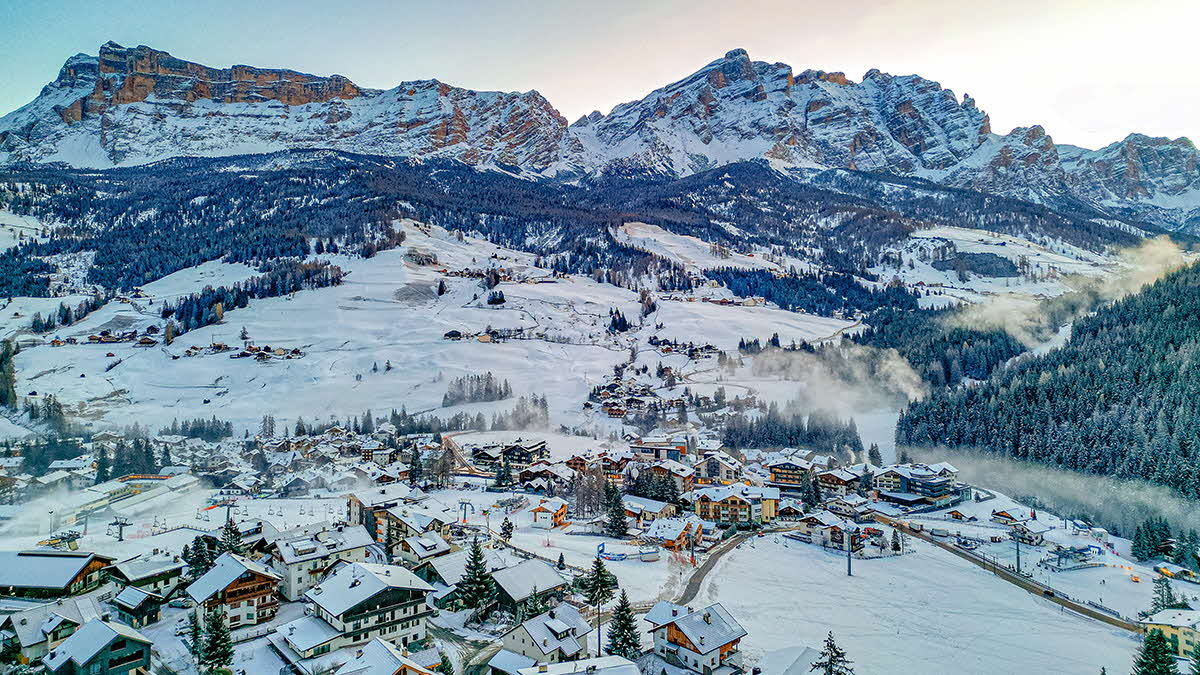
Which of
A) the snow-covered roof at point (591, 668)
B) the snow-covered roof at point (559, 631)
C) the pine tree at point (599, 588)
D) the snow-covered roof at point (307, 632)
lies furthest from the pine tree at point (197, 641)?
the pine tree at point (599, 588)

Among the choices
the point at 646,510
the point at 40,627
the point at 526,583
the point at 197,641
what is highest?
the point at 40,627

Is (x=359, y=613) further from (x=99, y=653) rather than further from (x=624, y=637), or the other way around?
(x=624, y=637)

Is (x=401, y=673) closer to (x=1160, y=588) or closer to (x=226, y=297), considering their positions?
(x=1160, y=588)

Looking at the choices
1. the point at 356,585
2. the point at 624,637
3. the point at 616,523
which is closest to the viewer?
the point at 624,637

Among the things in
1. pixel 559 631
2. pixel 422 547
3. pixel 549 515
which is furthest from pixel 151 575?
pixel 549 515

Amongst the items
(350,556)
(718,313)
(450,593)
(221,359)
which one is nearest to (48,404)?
(221,359)

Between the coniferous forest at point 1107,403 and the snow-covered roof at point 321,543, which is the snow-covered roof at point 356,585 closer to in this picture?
the snow-covered roof at point 321,543
